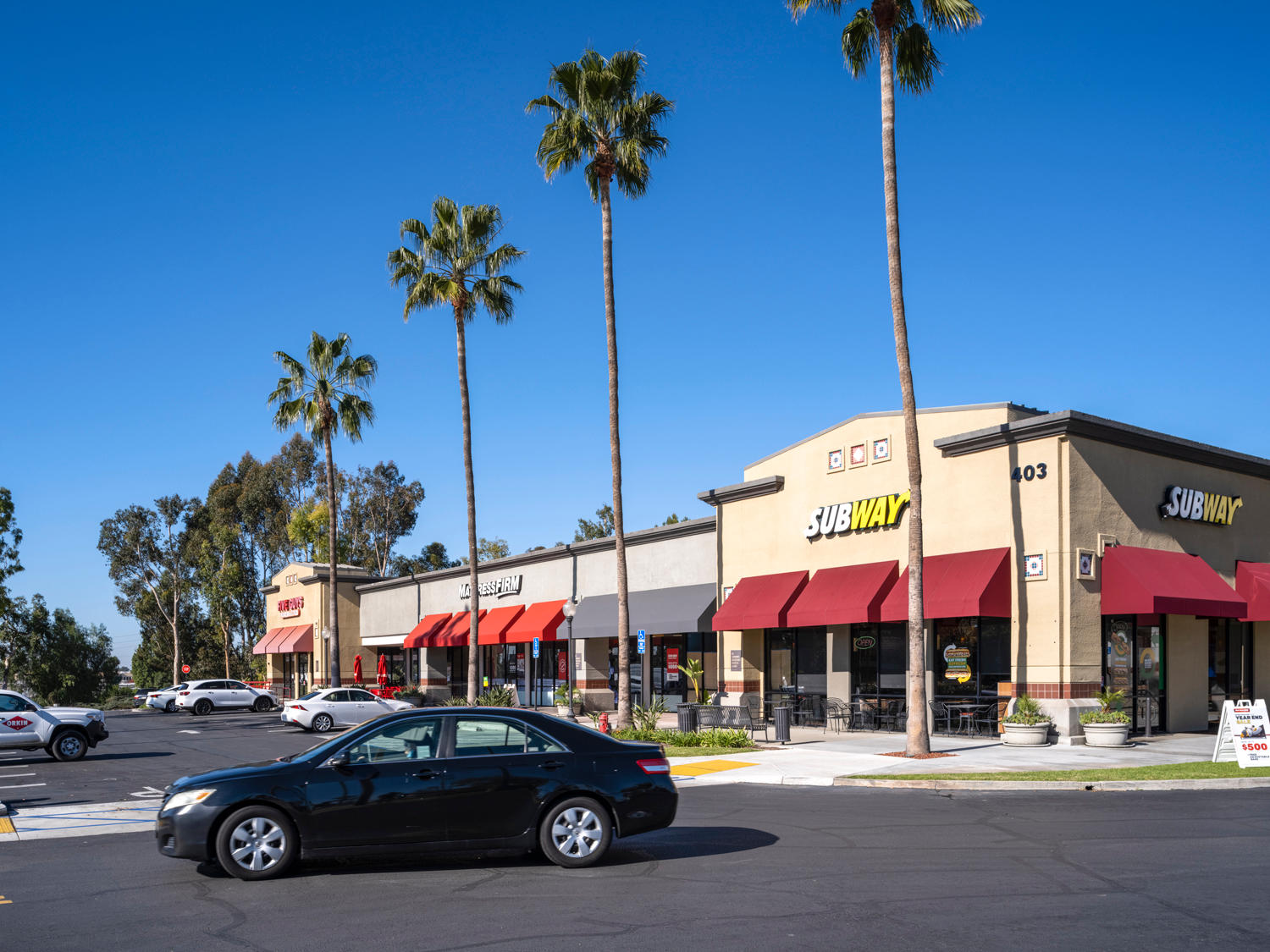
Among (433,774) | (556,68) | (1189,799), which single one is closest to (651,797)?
(433,774)

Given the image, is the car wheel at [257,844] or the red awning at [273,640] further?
the red awning at [273,640]

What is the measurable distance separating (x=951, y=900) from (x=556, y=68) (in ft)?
77.8

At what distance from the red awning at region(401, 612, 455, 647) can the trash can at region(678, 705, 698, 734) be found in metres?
24.9

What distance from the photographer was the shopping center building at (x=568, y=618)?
3391cm

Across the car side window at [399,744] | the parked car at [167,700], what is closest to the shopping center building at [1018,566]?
the car side window at [399,744]

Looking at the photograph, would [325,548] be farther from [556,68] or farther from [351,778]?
[351,778]

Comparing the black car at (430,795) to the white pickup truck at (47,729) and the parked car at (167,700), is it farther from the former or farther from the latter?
the parked car at (167,700)

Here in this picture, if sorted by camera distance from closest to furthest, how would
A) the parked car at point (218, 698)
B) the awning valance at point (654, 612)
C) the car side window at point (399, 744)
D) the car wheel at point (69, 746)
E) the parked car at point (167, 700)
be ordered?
1. the car side window at point (399, 744)
2. the car wheel at point (69, 746)
3. the awning valance at point (654, 612)
4. the parked car at point (218, 698)
5. the parked car at point (167, 700)

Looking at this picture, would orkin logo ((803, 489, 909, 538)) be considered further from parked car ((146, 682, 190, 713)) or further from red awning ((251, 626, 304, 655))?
red awning ((251, 626, 304, 655))

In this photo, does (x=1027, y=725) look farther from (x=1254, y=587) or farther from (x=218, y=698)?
(x=218, y=698)

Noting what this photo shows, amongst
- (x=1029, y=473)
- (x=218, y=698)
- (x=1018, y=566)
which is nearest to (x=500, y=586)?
(x=218, y=698)

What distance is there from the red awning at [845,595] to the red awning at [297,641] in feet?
118

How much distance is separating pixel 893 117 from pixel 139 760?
2068cm

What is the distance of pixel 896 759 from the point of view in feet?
66.1
